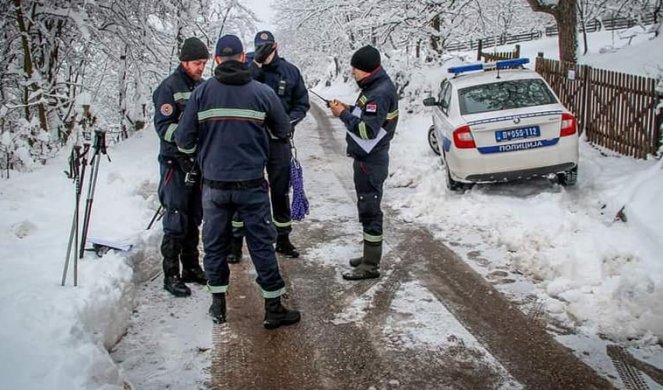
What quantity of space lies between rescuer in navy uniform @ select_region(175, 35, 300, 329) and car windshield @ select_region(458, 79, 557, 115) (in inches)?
181

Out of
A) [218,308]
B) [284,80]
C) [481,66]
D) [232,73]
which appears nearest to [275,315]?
[218,308]

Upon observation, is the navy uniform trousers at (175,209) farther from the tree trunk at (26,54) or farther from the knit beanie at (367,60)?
the tree trunk at (26,54)

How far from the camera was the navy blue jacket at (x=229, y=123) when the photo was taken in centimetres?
433

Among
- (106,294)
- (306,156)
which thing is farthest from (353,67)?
(306,156)

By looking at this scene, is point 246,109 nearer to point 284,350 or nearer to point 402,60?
point 284,350

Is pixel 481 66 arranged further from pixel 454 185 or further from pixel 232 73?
pixel 232 73

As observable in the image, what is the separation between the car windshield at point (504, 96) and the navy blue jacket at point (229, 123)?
4.67 metres

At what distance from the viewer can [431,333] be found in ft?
14.8

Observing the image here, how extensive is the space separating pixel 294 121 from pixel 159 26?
8995 mm

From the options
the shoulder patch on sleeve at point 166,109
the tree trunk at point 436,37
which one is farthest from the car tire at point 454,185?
the tree trunk at point 436,37

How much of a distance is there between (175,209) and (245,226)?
956 millimetres

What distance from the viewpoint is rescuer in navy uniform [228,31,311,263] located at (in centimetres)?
600

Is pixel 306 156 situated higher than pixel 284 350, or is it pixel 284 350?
pixel 284 350

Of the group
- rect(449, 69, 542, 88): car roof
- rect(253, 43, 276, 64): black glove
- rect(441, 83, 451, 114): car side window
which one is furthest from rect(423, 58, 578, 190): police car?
rect(253, 43, 276, 64): black glove
